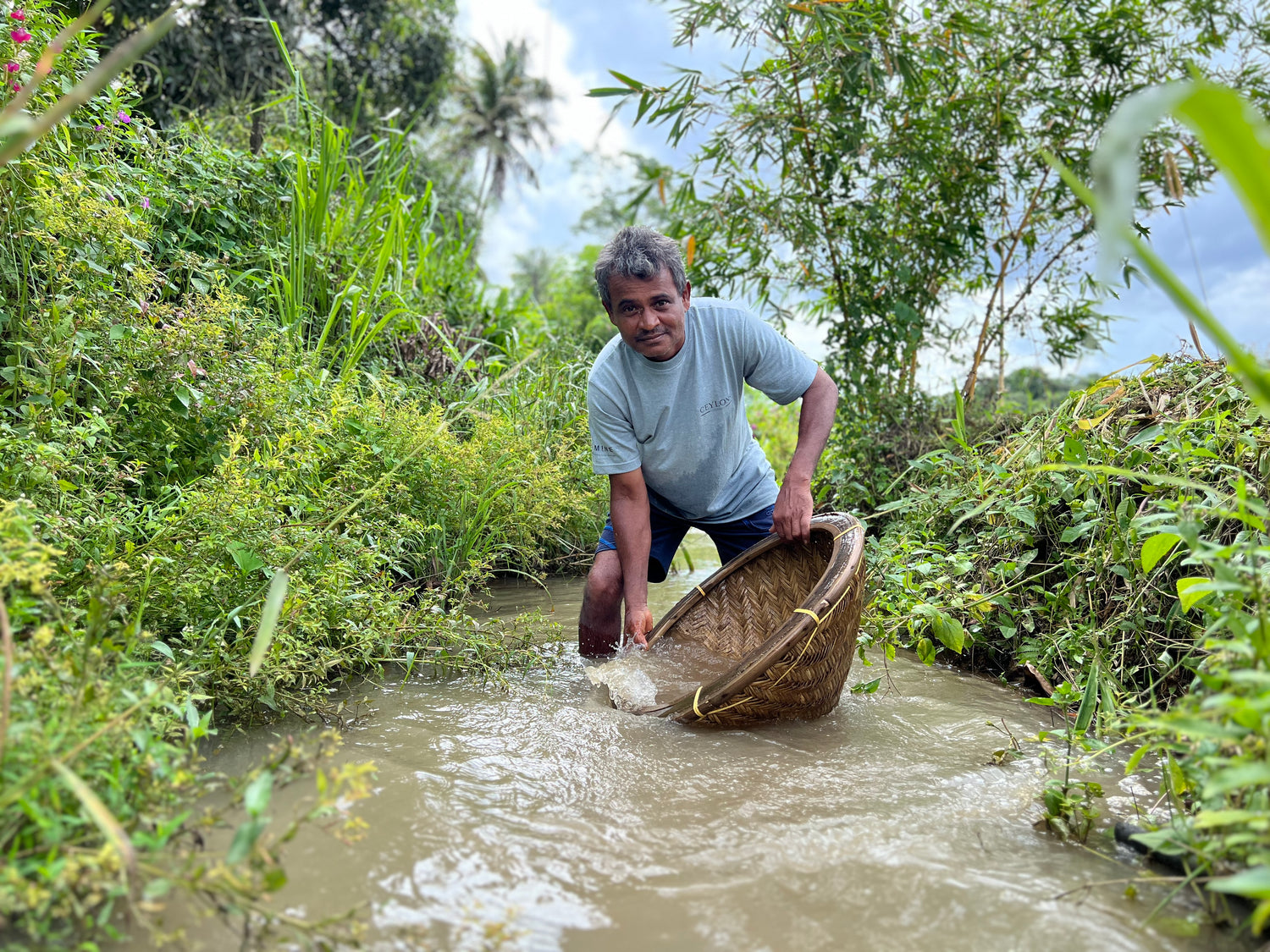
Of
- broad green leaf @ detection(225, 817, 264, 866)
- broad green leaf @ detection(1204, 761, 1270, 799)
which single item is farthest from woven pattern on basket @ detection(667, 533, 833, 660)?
broad green leaf @ detection(225, 817, 264, 866)

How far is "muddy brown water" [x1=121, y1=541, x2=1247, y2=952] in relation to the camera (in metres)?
1.43

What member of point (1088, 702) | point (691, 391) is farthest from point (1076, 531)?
point (691, 391)

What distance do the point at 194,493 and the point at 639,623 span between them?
1409 millimetres

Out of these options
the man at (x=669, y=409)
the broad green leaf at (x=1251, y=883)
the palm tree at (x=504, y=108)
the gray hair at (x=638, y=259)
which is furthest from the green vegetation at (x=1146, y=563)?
the palm tree at (x=504, y=108)

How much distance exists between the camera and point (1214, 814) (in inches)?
46.5

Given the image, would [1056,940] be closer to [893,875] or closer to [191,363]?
[893,875]

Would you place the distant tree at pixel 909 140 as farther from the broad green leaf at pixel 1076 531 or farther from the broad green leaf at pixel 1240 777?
the broad green leaf at pixel 1240 777

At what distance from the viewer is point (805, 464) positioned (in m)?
2.87

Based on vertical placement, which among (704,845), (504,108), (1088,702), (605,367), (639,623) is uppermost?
(504,108)

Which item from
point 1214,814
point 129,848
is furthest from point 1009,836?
point 129,848

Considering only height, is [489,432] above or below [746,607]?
above

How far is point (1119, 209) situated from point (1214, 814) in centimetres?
86

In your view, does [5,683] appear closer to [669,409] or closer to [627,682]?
[627,682]

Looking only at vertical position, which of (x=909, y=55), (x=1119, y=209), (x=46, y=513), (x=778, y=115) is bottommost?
(x=46, y=513)
